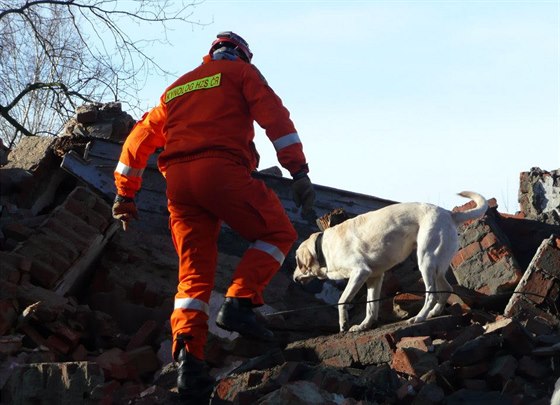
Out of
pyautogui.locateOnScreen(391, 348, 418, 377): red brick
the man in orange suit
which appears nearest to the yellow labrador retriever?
pyautogui.locateOnScreen(391, 348, 418, 377): red brick

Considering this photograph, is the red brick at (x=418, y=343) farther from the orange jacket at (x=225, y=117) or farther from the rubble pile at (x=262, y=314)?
the orange jacket at (x=225, y=117)

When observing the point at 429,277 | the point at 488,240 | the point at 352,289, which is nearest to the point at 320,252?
the point at 352,289

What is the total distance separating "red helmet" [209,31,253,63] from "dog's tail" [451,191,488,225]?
209cm

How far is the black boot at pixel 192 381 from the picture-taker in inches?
207

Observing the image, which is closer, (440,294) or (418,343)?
(418,343)

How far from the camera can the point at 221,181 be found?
5.45 metres

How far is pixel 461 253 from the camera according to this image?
25.7 ft

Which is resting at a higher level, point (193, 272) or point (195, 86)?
point (195, 86)

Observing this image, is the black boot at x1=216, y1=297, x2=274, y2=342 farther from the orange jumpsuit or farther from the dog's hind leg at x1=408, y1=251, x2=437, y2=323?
the dog's hind leg at x1=408, y1=251, x2=437, y2=323

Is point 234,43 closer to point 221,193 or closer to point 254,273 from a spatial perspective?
point 221,193

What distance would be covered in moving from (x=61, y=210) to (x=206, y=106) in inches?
A: 121

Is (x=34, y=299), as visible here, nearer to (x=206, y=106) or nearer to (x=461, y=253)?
(x=206, y=106)

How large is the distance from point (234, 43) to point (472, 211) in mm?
2319

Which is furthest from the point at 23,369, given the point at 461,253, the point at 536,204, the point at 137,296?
the point at 536,204
